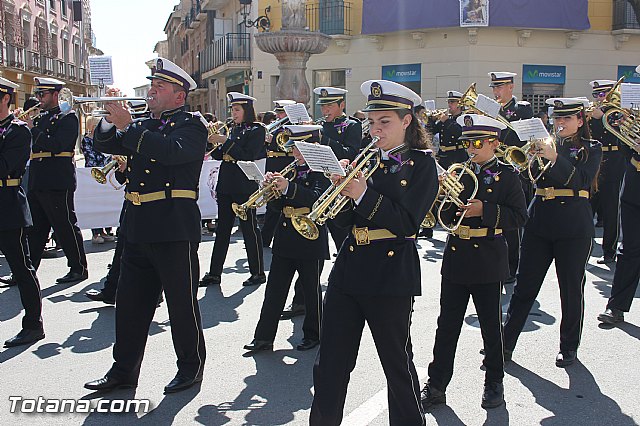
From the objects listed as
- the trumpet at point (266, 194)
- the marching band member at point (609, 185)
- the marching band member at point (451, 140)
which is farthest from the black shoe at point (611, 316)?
the marching band member at point (451, 140)

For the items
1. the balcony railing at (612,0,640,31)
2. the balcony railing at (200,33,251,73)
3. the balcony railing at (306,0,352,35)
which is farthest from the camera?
the balcony railing at (200,33,251,73)

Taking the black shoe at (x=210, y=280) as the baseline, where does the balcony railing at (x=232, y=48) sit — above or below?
above

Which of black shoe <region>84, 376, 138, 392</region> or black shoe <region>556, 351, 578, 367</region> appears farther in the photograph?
black shoe <region>556, 351, 578, 367</region>

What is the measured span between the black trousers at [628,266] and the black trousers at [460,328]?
8.06 feet

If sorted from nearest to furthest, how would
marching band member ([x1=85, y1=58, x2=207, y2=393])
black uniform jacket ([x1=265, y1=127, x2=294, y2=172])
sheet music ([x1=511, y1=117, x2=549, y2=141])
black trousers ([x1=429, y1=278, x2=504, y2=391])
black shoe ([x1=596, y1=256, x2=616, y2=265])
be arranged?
1. black trousers ([x1=429, y1=278, x2=504, y2=391])
2. marching band member ([x1=85, y1=58, x2=207, y2=393])
3. sheet music ([x1=511, y1=117, x2=549, y2=141])
4. black uniform jacket ([x1=265, y1=127, x2=294, y2=172])
5. black shoe ([x1=596, y1=256, x2=616, y2=265])

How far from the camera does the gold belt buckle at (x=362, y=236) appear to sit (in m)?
3.85

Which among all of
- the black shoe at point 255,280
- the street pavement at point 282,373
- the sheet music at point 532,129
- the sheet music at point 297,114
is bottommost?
the street pavement at point 282,373

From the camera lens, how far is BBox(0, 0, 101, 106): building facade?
37.1 m

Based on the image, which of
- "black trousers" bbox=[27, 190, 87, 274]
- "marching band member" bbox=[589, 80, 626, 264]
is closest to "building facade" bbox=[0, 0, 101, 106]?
"black trousers" bbox=[27, 190, 87, 274]

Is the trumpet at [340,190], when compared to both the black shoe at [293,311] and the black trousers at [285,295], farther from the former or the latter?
the black shoe at [293,311]

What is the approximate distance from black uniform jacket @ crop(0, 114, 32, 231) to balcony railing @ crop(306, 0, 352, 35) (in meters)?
19.4

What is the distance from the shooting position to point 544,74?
74.3 feet

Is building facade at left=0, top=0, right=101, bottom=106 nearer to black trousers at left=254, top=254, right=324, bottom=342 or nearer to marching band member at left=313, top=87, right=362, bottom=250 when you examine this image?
marching band member at left=313, top=87, right=362, bottom=250

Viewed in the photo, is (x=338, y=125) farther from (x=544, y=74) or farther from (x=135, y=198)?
(x=544, y=74)
